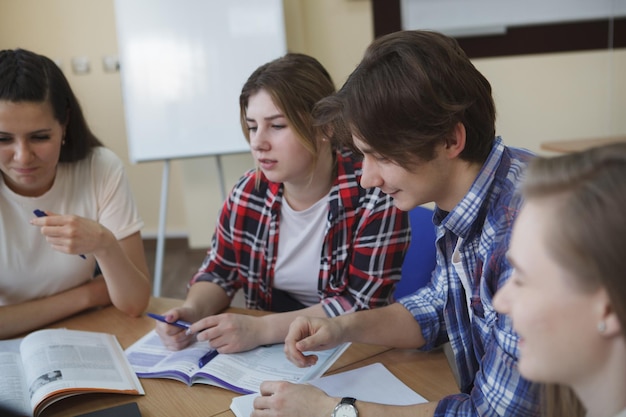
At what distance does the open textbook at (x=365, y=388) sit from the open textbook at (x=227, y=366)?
0.04m

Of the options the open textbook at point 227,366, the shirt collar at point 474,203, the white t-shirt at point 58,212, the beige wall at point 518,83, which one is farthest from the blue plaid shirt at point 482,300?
the beige wall at point 518,83

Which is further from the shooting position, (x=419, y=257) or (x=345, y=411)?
(x=419, y=257)

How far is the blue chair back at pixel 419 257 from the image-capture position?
1655mm

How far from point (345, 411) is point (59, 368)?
1.88 ft

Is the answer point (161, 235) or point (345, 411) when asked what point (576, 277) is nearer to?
point (345, 411)

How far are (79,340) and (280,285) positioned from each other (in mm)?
520

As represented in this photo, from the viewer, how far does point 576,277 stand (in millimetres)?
661

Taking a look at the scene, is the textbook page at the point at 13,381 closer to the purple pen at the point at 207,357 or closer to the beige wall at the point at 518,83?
the purple pen at the point at 207,357

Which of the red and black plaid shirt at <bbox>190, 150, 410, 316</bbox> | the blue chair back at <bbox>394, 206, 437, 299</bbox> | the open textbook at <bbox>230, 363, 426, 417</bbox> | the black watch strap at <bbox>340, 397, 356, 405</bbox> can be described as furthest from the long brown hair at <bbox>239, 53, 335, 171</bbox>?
the black watch strap at <bbox>340, 397, 356, 405</bbox>

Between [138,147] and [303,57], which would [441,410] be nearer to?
[303,57]

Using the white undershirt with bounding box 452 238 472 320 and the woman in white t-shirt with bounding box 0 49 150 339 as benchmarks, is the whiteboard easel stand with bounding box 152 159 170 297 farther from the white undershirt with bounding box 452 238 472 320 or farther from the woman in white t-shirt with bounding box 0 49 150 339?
the white undershirt with bounding box 452 238 472 320

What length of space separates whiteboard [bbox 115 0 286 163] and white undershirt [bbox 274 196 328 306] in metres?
1.64

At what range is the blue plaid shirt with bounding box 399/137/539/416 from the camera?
931mm

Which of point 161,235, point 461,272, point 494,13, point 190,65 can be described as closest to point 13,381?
point 461,272
